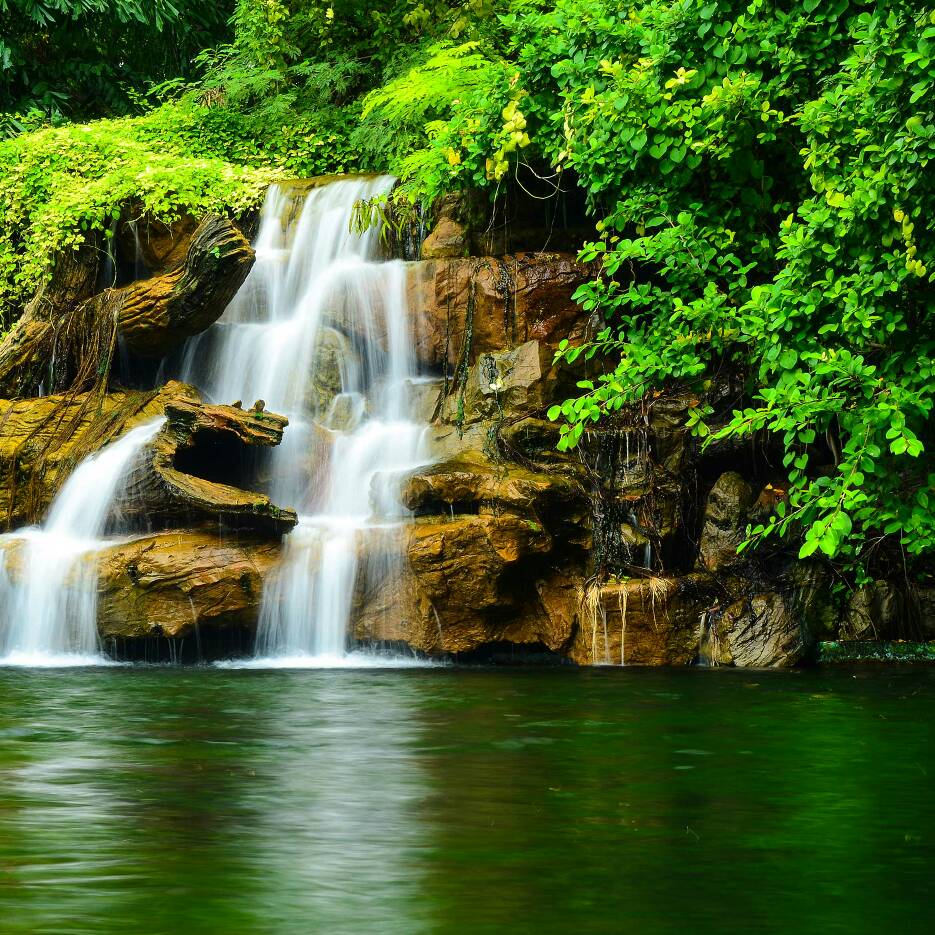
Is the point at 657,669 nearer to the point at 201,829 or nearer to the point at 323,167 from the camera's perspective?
the point at 201,829

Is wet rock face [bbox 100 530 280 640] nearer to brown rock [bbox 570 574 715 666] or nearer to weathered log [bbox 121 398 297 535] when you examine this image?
weathered log [bbox 121 398 297 535]

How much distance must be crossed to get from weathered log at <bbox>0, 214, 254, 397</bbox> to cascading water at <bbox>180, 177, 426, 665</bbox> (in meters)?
0.94

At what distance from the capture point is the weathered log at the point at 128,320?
1450 cm

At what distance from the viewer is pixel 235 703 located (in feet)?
30.6

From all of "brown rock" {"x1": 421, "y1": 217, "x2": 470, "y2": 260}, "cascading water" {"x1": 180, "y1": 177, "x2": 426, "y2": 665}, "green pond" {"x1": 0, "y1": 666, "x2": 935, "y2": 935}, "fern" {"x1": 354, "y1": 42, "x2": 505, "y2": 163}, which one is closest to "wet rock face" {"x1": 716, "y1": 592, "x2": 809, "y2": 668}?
"green pond" {"x1": 0, "y1": 666, "x2": 935, "y2": 935}

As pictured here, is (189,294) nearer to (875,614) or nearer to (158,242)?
(158,242)

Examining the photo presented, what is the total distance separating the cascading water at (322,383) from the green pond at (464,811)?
2558 millimetres

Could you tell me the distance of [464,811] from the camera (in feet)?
18.9

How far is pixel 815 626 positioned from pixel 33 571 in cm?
710

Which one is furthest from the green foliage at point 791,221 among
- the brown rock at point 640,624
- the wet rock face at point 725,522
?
the brown rock at point 640,624

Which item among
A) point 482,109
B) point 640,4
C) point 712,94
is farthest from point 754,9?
point 482,109

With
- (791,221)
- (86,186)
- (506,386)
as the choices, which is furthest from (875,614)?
(86,186)

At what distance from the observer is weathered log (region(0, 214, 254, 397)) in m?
14.5

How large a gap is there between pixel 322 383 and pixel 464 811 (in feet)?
32.9
